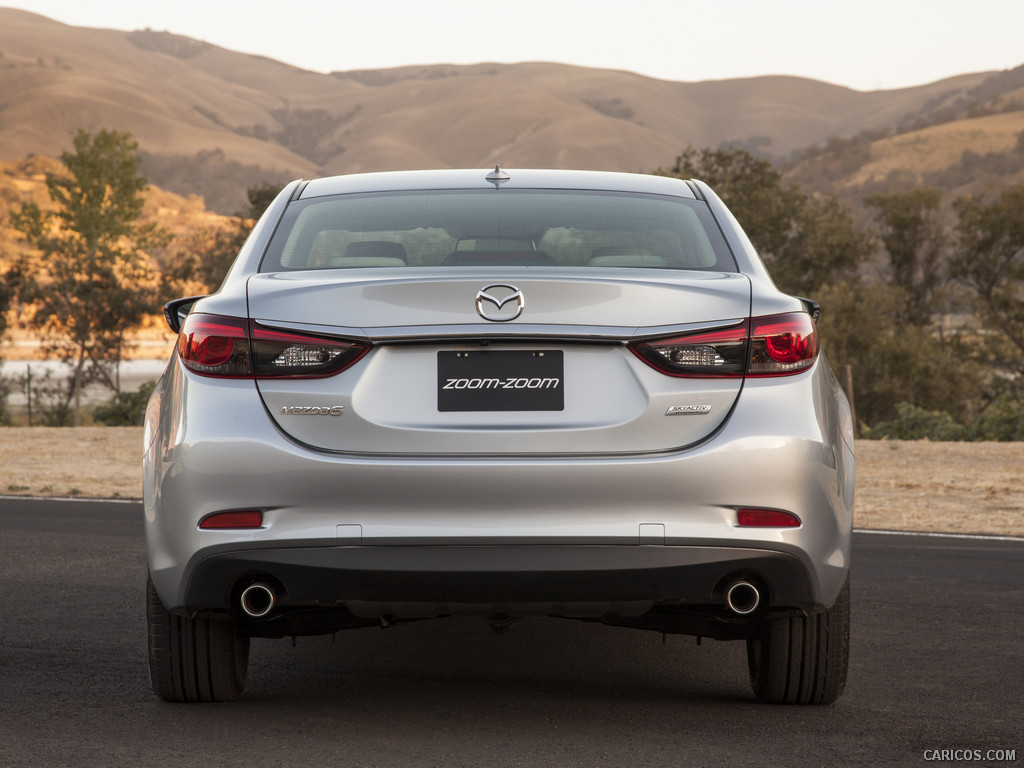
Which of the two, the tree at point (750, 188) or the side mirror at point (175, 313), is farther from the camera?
the tree at point (750, 188)

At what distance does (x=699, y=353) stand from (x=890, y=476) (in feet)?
38.2

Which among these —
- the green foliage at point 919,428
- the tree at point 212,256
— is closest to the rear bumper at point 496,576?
the green foliage at point 919,428

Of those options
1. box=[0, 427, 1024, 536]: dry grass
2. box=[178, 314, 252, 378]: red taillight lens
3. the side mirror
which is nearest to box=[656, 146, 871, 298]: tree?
box=[0, 427, 1024, 536]: dry grass

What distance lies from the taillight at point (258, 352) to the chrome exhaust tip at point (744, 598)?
4.11ft

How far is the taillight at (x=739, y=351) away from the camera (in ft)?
11.1

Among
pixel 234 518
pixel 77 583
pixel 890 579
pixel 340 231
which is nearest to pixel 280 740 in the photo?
pixel 234 518

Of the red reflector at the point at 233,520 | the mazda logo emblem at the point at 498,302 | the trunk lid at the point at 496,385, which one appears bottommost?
the red reflector at the point at 233,520

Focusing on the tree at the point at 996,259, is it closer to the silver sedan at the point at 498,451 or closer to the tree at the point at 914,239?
the tree at the point at 914,239

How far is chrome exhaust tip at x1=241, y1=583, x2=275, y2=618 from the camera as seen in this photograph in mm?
3488

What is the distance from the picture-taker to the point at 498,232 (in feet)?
13.5

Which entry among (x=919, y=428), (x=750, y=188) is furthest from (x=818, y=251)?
(x=919, y=428)

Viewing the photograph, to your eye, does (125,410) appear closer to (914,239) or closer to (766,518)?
(766,518)

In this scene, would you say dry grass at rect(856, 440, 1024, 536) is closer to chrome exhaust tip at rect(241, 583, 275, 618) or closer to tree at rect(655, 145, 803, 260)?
chrome exhaust tip at rect(241, 583, 275, 618)

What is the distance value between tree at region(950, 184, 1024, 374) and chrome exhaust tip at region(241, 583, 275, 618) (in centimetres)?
4907
